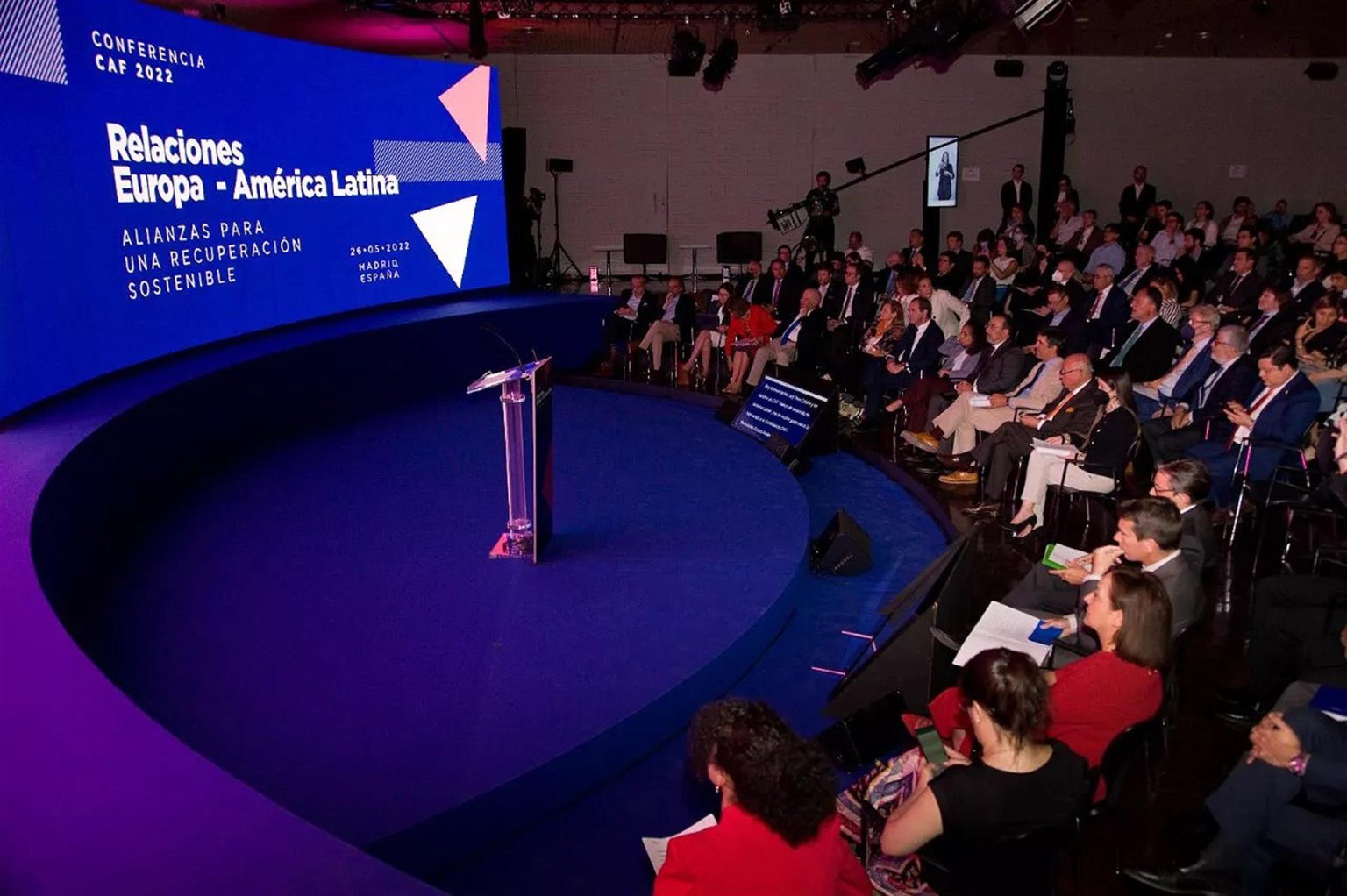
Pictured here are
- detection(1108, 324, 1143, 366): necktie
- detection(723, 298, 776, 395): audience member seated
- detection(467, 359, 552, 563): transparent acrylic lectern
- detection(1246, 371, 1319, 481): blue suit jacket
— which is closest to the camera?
detection(467, 359, 552, 563): transparent acrylic lectern

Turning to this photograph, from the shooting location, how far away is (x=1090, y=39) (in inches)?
578

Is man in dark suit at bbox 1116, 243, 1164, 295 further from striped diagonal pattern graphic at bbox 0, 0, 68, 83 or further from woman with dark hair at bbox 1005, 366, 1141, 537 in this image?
striped diagonal pattern graphic at bbox 0, 0, 68, 83

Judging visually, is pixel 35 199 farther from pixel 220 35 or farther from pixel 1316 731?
pixel 1316 731

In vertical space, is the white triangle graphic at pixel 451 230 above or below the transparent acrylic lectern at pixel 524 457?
above

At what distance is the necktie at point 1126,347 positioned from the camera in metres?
7.36

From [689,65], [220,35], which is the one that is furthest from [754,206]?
[220,35]

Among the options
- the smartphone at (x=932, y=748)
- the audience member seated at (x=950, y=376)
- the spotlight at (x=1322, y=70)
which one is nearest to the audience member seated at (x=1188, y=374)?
the audience member seated at (x=950, y=376)

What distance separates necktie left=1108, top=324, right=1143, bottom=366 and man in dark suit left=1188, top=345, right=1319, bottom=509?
64.9 inches

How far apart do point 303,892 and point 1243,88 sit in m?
18.8

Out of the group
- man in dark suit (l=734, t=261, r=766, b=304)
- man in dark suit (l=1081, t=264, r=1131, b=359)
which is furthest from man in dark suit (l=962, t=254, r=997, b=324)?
man in dark suit (l=734, t=261, r=766, b=304)

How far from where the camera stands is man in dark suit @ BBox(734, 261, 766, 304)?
Result: 1150cm

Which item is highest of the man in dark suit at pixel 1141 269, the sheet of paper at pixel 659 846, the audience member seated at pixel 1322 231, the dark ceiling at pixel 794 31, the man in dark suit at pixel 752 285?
the dark ceiling at pixel 794 31

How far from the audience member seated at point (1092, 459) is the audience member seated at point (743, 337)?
387 cm

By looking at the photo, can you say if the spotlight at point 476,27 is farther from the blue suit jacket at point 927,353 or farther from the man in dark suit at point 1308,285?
the man in dark suit at point 1308,285
